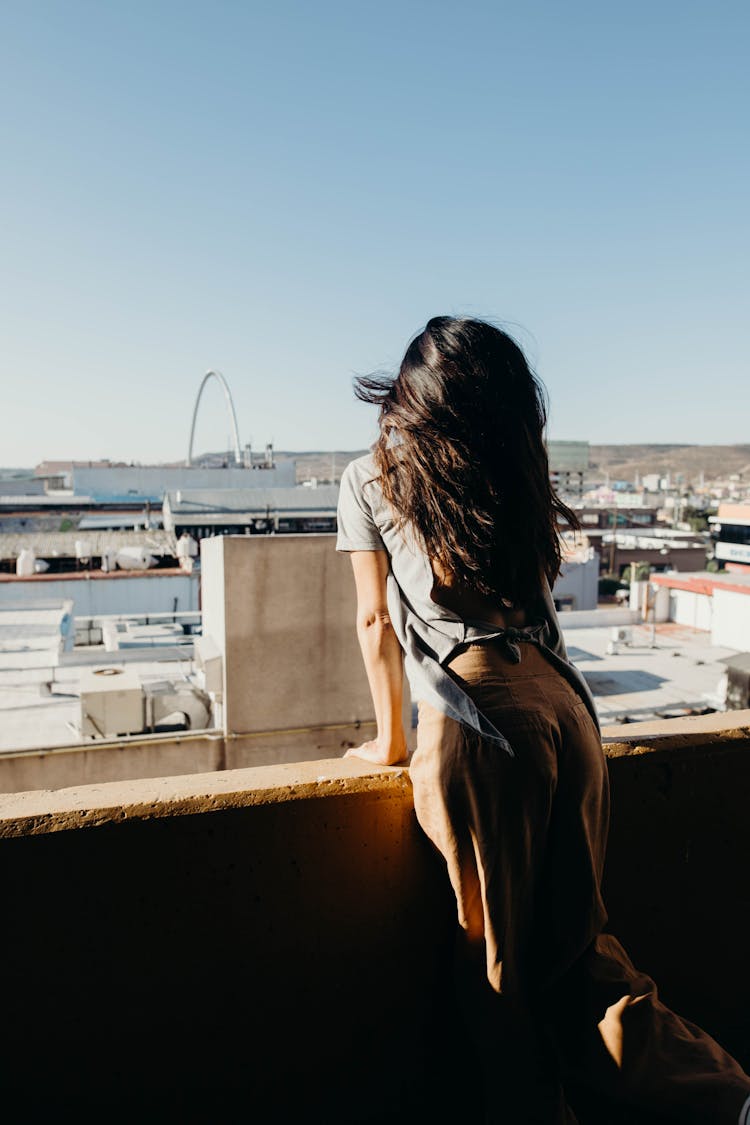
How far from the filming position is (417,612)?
1750mm

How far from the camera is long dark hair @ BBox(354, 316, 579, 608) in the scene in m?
1.65

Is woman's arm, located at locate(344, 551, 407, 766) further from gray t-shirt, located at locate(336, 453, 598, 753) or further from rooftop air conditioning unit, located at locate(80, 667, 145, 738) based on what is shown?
rooftop air conditioning unit, located at locate(80, 667, 145, 738)

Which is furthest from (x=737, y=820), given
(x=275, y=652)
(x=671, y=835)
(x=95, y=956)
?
(x=275, y=652)

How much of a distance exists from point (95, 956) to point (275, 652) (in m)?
6.81

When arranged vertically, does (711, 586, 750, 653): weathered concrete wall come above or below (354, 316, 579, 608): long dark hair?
below

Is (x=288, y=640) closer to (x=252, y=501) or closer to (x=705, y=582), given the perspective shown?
(x=705, y=582)

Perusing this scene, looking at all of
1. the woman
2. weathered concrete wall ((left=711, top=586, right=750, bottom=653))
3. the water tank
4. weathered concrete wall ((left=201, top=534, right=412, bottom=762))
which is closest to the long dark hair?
the woman

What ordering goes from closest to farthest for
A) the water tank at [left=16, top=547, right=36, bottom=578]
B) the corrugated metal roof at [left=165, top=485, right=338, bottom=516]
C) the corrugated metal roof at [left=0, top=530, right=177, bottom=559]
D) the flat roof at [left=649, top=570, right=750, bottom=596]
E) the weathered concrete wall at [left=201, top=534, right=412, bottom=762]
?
1. the weathered concrete wall at [left=201, top=534, right=412, bottom=762]
2. the water tank at [left=16, top=547, right=36, bottom=578]
3. the flat roof at [left=649, top=570, right=750, bottom=596]
4. the corrugated metal roof at [left=0, top=530, right=177, bottom=559]
5. the corrugated metal roof at [left=165, top=485, right=338, bottom=516]

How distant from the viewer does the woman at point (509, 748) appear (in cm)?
161

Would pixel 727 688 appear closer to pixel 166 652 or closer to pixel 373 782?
pixel 166 652

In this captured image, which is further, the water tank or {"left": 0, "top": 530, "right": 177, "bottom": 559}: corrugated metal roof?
{"left": 0, "top": 530, "right": 177, "bottom": 559}: corrugated metal roof

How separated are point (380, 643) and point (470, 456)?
1.57ft

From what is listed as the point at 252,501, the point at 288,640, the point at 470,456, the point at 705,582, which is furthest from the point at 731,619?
the point at 252,501

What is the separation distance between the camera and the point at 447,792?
63.4 inches
